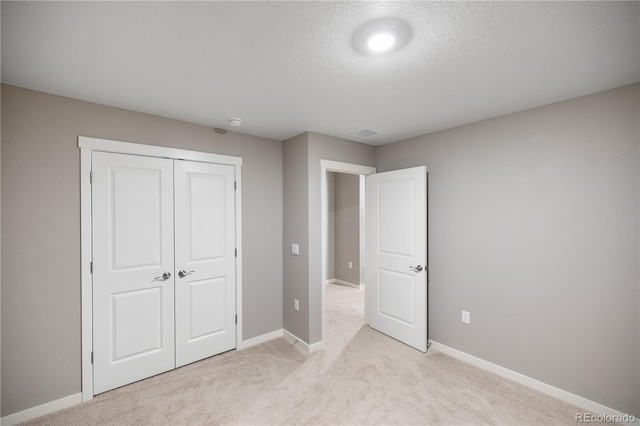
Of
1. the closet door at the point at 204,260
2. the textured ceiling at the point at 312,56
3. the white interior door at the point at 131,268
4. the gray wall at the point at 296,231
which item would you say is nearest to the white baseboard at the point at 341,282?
the gray wall at the point at 296,231

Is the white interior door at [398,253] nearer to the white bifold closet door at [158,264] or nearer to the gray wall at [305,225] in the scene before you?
the gray wall at [305,225]

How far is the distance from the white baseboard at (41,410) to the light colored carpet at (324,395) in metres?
0.06

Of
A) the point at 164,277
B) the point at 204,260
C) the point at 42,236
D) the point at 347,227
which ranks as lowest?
the point at 164,277

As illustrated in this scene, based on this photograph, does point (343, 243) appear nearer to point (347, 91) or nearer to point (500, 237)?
point (500, 237)

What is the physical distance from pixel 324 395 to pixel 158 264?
1906mm

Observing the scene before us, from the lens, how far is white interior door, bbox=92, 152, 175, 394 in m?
2.36

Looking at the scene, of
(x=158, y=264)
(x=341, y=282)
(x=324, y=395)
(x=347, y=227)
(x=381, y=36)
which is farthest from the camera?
(x=341, y=282)

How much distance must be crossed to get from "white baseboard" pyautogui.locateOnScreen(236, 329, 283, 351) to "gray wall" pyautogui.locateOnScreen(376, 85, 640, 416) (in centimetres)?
187

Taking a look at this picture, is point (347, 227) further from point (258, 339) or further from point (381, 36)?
point (381, 36)

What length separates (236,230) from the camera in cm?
316

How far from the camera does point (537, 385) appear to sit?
2398 millimetres

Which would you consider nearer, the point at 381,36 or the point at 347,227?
the point at 381,36

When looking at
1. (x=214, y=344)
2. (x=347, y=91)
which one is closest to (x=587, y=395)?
(x=347, y=91)

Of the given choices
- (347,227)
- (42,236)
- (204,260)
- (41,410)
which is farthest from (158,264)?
(347,227)
